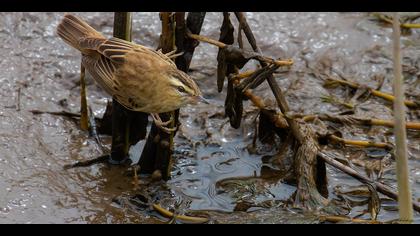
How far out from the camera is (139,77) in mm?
5832

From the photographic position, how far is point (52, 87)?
714cm

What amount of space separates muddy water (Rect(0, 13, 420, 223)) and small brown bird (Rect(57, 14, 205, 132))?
2.41ft

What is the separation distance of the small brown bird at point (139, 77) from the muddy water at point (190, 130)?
0.74 m

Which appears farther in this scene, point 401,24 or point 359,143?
point 401,24

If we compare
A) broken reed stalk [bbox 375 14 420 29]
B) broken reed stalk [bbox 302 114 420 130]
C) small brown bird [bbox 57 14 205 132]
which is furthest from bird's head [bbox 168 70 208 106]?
broken reed stalk [bbox 375 14 420 29]

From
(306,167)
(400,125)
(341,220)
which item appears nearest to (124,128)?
(306,167)

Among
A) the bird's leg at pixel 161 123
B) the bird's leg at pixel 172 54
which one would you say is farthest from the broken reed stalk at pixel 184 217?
the bird's leg at pixel 172 54

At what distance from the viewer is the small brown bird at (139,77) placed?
18.7 feet

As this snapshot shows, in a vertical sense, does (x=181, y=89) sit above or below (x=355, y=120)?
above

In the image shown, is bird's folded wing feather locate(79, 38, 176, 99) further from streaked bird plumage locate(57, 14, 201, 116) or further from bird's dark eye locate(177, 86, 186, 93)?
bird's dark eye locate(177, 86, 186, 93)

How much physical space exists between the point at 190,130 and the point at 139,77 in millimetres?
1178

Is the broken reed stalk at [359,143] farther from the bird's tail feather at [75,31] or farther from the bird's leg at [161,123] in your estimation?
the bird's tail feather at [75,31]

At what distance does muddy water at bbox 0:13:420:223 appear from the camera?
5867mm

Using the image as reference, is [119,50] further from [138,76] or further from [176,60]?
[176,60]
